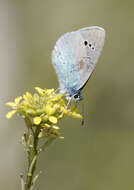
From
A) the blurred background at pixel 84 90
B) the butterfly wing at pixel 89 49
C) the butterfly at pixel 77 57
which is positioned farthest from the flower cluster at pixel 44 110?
the blurred background at pixel 84 90

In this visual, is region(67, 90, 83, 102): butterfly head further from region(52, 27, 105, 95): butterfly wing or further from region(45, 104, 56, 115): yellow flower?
region(45, 104, 56, 115): yellow flower

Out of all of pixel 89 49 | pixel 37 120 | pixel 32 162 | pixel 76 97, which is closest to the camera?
pixel 32 162

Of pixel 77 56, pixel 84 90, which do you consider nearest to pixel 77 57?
pixel 77 56

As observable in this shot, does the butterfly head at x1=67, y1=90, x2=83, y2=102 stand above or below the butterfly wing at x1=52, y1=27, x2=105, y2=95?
below

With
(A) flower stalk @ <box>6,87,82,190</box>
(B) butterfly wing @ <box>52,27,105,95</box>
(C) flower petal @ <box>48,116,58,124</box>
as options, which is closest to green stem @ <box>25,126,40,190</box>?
(A) flower stalk @ <box>6,87,82,190</box>

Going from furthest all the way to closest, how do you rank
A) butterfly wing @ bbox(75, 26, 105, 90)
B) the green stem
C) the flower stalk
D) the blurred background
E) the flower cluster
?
1. the blurred background
2. butterfly wing @ bbox(75, 26, 105, 90)
3. the flower cluster
4. the flower stalk
5. the green stem

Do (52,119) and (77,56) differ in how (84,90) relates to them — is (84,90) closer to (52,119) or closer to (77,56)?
(77,56)
